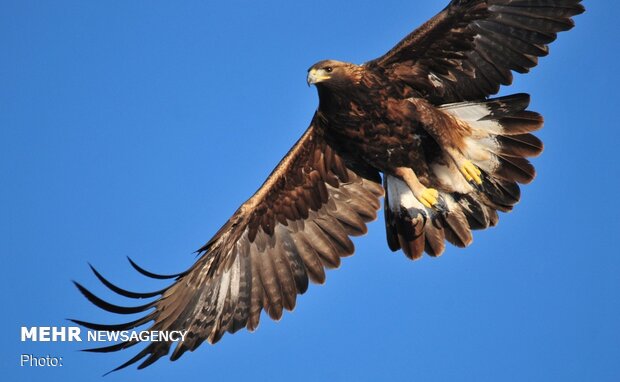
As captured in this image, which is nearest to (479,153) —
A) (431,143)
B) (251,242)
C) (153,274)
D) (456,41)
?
(431,143)

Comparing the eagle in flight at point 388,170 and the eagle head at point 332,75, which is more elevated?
the eagle head at point 332,75

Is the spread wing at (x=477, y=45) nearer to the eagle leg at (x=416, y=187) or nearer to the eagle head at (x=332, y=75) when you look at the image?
the eagle head at (x=332, y=75)

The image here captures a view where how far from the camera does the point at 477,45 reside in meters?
10.5

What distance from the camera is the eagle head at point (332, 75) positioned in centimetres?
1038

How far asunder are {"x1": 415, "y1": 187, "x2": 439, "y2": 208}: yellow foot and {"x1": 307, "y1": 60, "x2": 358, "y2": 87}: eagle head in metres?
1.67

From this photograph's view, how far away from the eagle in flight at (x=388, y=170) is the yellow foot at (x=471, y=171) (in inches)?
0.8

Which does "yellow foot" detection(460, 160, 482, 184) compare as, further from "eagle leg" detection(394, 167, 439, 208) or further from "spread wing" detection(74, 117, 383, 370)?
"spread wing" detection(74, 117, 383, 370)

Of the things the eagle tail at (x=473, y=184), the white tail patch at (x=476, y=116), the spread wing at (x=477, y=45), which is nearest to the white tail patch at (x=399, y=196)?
the eagle tail at (x=473, y=184)

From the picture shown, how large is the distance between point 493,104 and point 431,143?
82 centimetres

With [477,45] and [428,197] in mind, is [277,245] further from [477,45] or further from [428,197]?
[477,45]

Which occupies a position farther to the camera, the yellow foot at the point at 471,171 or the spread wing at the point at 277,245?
the spread wing at the point at 277,245

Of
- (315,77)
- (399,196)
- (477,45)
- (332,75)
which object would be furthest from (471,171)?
(315,77)

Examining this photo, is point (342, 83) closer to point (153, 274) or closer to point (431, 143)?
point (431, 143)

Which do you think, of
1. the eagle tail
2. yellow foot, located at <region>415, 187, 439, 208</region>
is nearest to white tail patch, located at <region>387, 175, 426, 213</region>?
the eagle tail
